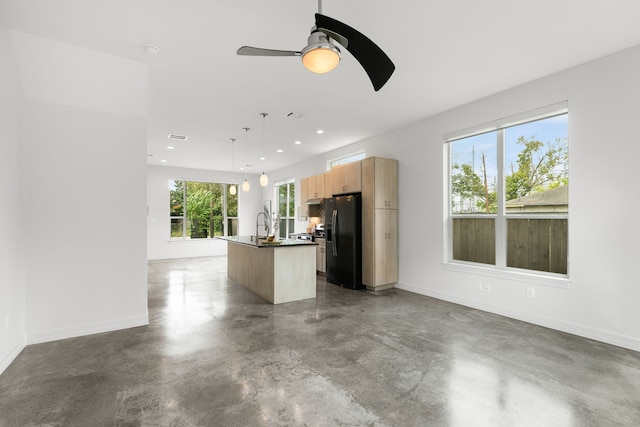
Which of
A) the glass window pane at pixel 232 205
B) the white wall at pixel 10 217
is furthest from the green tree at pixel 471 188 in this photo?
the glass window pane at pixel 232 205

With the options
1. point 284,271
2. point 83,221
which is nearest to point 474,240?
point 284,271

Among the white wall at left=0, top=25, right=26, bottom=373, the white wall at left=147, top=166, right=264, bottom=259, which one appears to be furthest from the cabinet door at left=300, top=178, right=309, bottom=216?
the white wall at left=0, top=25, right=26, bottom=373

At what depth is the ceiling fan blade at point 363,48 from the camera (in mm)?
1702

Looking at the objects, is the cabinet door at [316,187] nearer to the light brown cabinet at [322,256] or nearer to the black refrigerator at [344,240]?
the black refrigerator at [344,240]

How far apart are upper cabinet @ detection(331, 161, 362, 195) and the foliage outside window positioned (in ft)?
10.6

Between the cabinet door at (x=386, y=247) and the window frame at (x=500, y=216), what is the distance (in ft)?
3.14

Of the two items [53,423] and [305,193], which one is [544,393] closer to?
[53,423]

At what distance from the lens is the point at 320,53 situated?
192 centimetres

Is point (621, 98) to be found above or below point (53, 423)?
above

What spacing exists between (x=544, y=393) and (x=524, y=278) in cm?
190

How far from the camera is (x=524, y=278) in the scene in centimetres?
380

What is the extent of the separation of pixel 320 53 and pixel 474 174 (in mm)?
3530

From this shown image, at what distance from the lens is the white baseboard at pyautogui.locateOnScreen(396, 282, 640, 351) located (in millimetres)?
3009

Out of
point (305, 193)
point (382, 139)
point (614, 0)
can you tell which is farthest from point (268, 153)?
point (614, 0)
